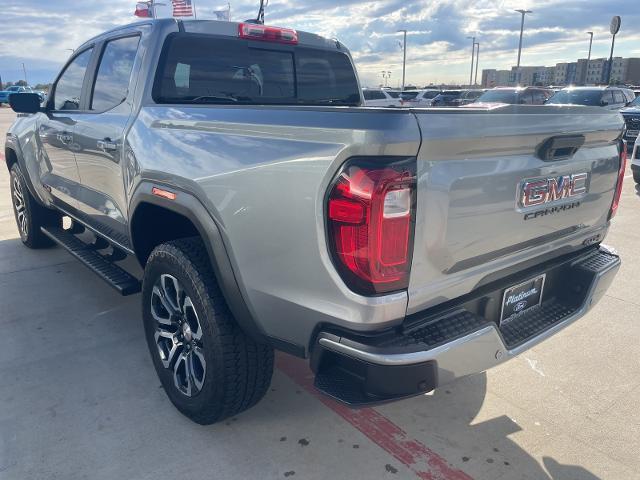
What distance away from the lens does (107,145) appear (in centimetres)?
321

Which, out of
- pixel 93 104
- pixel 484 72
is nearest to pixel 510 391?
pixel 93 104

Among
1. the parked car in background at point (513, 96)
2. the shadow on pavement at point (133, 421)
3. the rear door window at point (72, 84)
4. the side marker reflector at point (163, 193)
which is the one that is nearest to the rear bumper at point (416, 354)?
the shadow on pavement at point (133, 421)

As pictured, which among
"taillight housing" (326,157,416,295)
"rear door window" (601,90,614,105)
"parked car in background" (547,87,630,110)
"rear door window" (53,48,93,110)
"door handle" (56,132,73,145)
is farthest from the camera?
"rear door window" (601,90,614,105)

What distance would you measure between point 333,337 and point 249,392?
30.7 inches

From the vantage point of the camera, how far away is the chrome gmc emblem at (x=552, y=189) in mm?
2197

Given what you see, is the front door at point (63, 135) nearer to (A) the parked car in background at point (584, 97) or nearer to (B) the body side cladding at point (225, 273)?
(B) the body side cladding at point (225, 273)

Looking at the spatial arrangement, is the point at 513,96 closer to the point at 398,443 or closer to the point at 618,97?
the point at 618,97

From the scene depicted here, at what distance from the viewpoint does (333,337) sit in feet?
6.31

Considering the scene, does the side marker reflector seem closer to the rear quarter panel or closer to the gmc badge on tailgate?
the rear quarter panel

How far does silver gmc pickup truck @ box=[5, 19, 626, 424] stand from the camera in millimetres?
1824

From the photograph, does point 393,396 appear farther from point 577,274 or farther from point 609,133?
point 609,133

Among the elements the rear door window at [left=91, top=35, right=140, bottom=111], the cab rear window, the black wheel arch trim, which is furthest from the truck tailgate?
the black wheel arch trim

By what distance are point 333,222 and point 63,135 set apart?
2.90m

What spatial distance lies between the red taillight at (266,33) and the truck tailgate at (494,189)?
1.95 m
